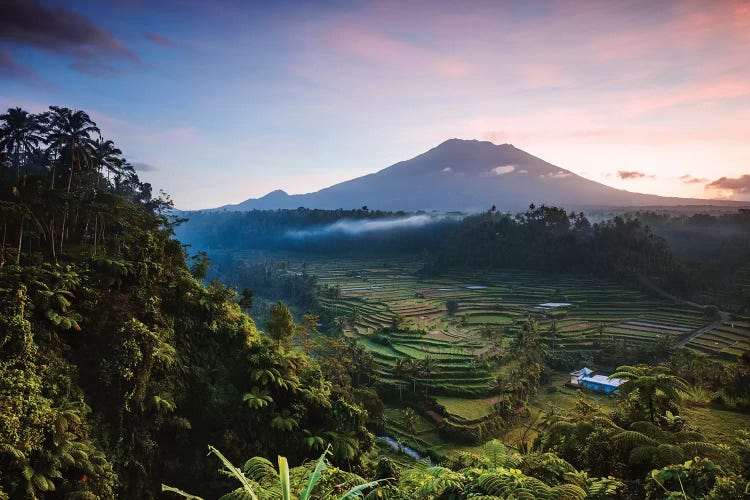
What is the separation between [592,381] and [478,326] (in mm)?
15734

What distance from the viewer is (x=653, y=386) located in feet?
32.3

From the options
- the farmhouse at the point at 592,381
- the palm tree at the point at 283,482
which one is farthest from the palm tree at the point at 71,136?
the farmhouse at the point at 592,381

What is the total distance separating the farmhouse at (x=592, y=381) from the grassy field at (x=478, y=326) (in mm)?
1252

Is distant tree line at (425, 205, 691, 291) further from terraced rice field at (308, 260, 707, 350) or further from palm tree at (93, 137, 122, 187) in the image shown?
palm tree at (93, 137, 122, 187)

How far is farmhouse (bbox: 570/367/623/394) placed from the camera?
33156 millimetres

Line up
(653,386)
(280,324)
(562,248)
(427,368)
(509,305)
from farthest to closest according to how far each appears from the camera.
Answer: (562,248) < (509,305) < (427,368) < (280,324) < (653,386)

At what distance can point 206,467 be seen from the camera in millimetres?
12727

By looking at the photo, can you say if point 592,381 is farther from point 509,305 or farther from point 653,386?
point 653,386

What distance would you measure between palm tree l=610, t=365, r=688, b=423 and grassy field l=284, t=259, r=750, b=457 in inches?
68.8

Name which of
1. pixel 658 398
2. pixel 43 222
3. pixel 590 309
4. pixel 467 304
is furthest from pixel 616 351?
pixel 43 222

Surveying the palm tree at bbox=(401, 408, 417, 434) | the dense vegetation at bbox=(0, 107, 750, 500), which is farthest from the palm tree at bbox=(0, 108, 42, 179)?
the palm tree at bbox=(401, 408, 417, 434)

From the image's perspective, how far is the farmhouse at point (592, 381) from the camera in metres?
33.2

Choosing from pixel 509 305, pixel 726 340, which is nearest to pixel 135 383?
pixel 726 340

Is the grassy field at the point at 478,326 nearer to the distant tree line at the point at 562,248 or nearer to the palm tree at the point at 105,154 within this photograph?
the distant tree line at the point at 562,248
